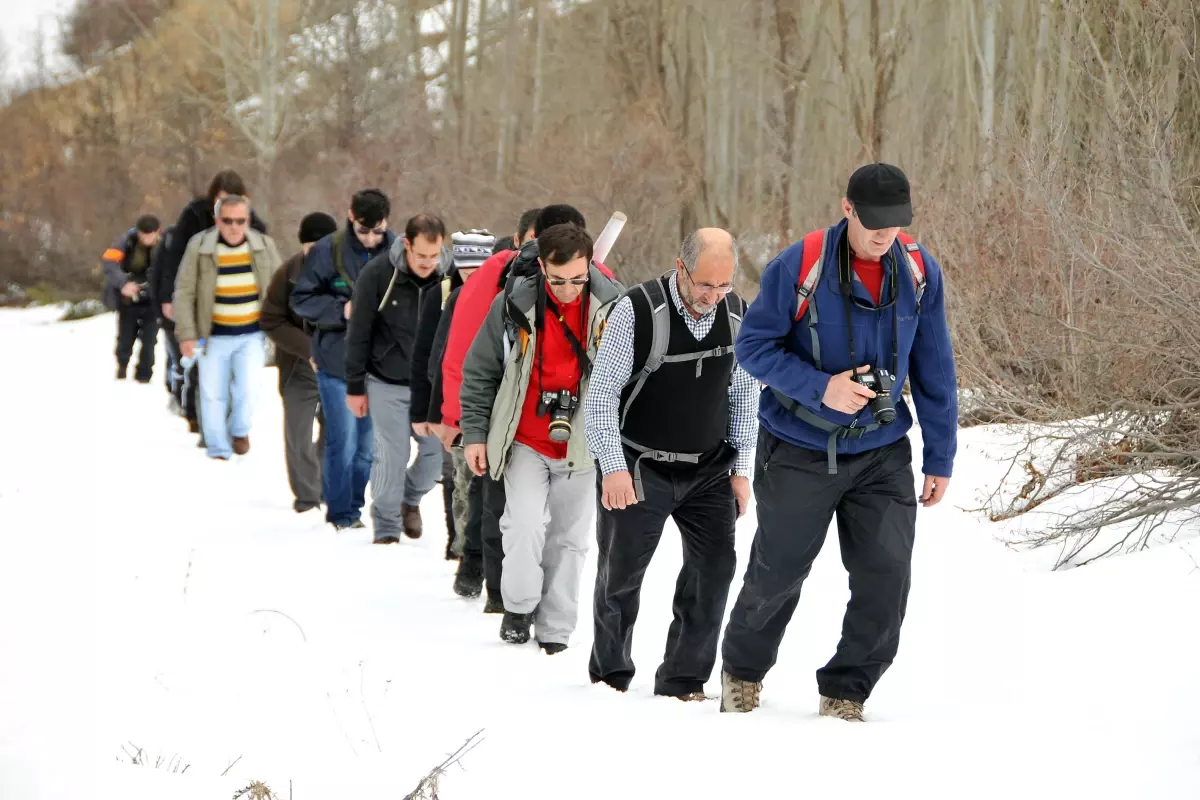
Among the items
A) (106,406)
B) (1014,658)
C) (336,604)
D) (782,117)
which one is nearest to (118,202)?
(782,117)

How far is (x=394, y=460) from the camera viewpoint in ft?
26.4

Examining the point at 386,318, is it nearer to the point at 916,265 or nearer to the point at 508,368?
the point at 508,368

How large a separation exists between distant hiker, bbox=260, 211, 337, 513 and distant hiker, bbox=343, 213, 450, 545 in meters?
1.07

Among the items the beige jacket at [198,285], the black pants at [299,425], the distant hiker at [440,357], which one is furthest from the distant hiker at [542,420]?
the beige jacket at [198,285]

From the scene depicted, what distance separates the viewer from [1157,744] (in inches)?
158

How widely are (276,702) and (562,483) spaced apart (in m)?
1.57

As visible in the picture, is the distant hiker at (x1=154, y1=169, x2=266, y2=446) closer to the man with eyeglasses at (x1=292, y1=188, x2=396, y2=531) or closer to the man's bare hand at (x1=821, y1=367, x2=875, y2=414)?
the man with eyeglasses at (x1=292, y1=188, x2=396, y2=531)

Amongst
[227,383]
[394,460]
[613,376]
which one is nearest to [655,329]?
[613,376]

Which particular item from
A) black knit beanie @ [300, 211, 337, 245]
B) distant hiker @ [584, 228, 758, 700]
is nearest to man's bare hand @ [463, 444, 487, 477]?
distant hiker @ [584, 228, 758, 700]

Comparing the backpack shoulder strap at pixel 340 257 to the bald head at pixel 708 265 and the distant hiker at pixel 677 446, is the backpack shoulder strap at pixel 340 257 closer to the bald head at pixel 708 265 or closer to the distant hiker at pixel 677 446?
the distant hiker at pixel 677 446

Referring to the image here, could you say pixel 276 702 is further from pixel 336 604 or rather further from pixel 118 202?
pixel 118 202

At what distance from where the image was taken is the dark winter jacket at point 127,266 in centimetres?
1536

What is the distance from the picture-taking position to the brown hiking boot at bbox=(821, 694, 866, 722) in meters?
4.59

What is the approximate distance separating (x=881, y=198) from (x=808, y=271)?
1.08 feet
